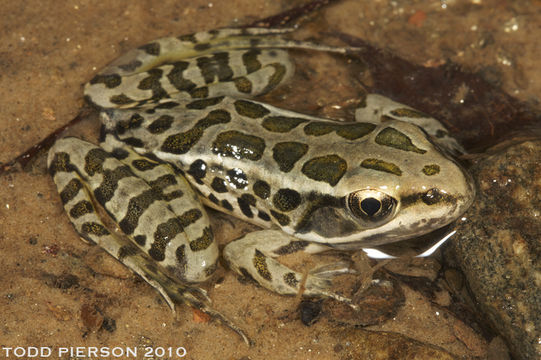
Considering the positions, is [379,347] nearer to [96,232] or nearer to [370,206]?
[370,206]

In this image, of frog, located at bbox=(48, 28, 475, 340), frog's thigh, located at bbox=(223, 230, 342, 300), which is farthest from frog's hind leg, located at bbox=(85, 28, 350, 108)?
frog's thigh, located at bbox=(223, 230, 342, 300)

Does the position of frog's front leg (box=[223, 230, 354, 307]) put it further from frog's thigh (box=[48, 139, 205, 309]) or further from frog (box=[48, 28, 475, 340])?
frog's thigh (box=[48, 139, 205, 309])

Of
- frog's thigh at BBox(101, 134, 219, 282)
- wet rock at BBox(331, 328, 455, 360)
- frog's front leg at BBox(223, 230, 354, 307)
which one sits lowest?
wet rock at BBox(331, 328, 455, 360)

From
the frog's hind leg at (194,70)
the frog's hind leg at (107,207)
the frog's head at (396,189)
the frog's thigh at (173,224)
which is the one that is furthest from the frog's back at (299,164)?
A: the frog's hind leg at (107,207)

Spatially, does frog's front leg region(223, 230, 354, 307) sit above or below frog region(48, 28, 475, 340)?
below

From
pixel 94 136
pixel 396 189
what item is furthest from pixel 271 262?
pixel 94 136

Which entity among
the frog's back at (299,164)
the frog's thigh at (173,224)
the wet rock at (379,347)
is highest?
the frog's back at (299,164)

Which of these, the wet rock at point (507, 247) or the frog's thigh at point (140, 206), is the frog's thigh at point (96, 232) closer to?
the frog's thigh at point (140, 206)
